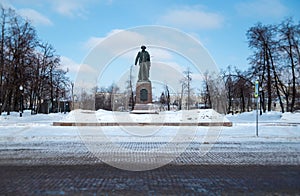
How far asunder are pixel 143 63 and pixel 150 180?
20545 mm

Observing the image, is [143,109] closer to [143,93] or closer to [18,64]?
[143,93]

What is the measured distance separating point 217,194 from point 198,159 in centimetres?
391

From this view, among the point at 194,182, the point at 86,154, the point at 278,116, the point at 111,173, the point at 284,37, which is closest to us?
the point at 194,182

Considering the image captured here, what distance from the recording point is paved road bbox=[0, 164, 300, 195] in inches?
232

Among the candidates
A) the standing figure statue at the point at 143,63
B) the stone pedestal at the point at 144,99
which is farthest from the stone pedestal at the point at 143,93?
the standing figure statue at the point at 143,63

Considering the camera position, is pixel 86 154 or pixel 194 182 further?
pixel 86 154

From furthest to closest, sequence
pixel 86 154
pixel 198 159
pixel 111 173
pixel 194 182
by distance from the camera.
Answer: pixel 86 154, pixel 198 159, pixel 111 173, pixel 194 182

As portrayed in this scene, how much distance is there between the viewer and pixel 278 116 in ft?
112

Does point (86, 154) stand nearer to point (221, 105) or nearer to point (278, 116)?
point (278, 116)

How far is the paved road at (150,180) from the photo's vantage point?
5.89m

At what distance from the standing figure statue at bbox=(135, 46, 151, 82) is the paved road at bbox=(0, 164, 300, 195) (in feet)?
61.7

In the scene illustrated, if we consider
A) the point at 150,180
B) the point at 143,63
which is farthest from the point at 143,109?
the point at 150,180

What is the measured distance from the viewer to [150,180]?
6.76m

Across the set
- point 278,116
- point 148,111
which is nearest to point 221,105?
point 278,116
